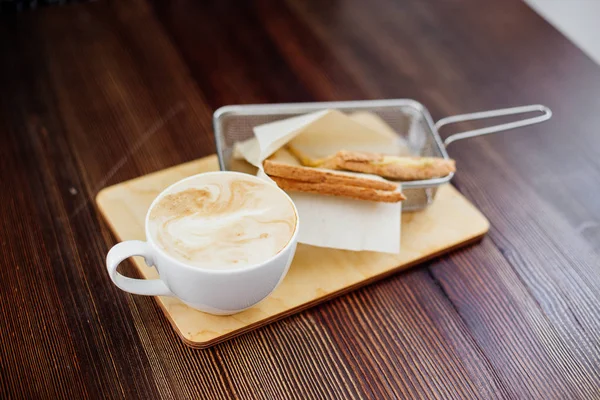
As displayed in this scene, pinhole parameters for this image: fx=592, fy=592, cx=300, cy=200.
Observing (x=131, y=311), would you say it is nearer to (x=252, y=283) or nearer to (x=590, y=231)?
(x=252, y=283)

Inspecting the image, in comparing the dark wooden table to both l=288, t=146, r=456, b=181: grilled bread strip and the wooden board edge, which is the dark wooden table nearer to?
the wooden board edge

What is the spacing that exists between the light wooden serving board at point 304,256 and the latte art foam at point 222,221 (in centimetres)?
11

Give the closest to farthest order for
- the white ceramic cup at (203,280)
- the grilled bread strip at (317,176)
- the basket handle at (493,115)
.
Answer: the white ceramic cup at (203,280), the grilled bread strip at (317,176), the basket handle at (493,115)

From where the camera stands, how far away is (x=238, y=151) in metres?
0.87

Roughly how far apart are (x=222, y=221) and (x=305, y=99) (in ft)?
1.46

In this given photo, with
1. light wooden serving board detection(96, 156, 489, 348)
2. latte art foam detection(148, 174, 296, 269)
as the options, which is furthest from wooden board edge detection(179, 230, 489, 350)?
latte art foam detection(148, 174, 296, 269)

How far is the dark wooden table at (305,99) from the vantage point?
64 centimetres

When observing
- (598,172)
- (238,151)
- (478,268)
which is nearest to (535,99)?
(598,172)

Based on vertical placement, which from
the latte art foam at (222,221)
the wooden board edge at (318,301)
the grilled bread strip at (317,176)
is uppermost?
the latte art foam at (222,221)

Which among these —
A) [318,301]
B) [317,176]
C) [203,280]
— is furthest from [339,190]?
[203,280]

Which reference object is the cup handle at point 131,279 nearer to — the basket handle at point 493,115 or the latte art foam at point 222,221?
the latte art foam at point 222,221

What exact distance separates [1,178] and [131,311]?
1.03ft

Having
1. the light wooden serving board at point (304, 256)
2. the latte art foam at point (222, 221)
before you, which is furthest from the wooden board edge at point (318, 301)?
the latte art foam at point (222, 221)

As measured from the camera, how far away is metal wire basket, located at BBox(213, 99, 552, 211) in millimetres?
840
